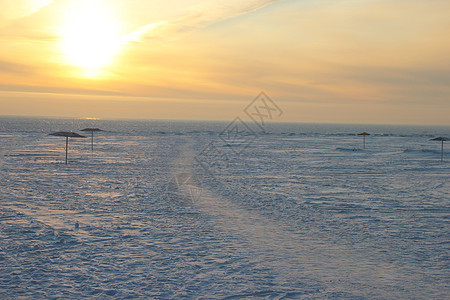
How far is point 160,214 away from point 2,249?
441 centimetres

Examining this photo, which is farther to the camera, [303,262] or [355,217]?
[355,217]

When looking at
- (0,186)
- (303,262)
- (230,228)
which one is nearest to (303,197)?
(230,228)

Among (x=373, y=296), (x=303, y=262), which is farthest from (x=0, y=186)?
(x=373, y=296)

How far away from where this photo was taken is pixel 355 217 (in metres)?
11.7

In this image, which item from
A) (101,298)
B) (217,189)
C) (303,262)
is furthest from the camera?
(217,189)

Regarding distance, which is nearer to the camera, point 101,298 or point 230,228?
point 101,298

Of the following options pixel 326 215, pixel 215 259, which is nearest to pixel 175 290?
pixel 215 259

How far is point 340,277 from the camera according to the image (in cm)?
699

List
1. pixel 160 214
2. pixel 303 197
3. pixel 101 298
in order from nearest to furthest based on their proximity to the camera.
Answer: pixel 101 298 → pixel 160 214 → pixel 303 197

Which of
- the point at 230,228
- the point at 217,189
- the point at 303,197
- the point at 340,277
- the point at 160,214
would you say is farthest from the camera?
the point at 217,189

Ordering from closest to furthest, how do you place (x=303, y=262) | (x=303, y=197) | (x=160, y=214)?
(x=303, y=262) → (x=160, y=214) → (x=303, y=197)

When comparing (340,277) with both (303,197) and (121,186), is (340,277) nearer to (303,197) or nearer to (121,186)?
(303,197)

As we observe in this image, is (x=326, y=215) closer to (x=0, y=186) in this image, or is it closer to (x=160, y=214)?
(x=160, y=214)

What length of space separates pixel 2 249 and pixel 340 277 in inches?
263
